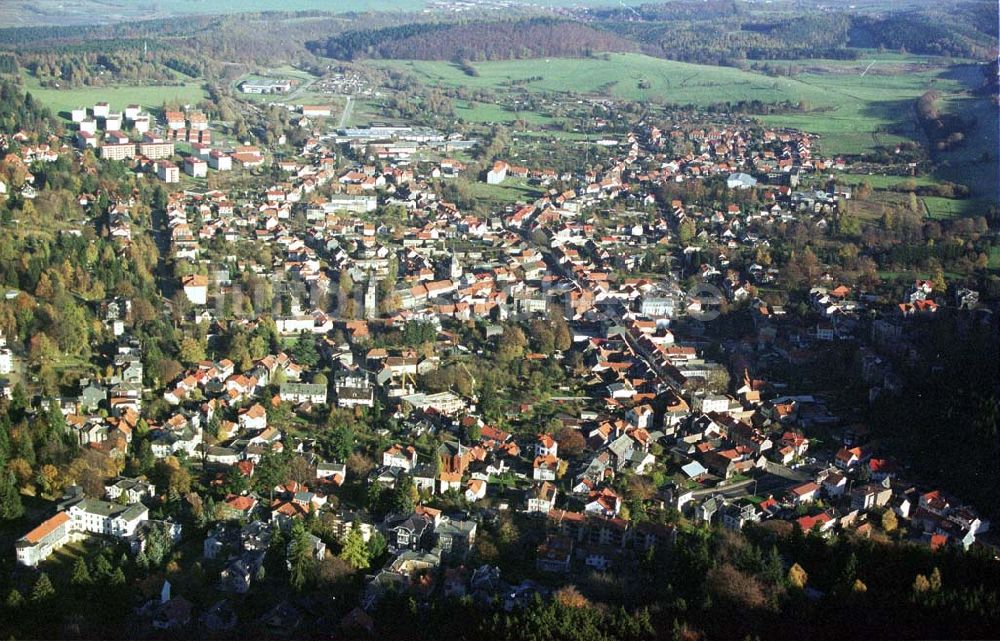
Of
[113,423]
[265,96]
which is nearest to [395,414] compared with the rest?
[113,423]

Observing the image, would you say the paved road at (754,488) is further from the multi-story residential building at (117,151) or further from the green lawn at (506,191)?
the multi-story residential building at (117,151)

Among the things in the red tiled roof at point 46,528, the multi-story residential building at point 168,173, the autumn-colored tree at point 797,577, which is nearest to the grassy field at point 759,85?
the multi-story residential building at point 168,173

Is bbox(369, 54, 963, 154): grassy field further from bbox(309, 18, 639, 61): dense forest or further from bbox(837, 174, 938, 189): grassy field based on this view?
bbox(837, 174, 938, 189): grassy field

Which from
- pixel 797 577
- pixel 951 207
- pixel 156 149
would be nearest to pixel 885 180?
pixel 951 207

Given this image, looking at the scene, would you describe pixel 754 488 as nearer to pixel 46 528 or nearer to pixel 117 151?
pixel 46 528

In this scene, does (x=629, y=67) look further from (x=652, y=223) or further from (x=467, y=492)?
(x=467, y=492)

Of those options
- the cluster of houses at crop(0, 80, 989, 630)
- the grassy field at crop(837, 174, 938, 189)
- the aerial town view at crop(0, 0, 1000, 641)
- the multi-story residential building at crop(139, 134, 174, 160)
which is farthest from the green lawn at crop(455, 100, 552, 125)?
the cluster of houses at crop(0, 80, 989, 630)
